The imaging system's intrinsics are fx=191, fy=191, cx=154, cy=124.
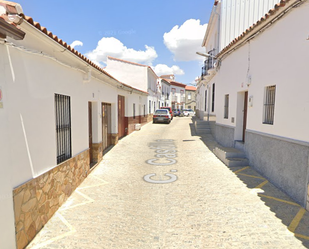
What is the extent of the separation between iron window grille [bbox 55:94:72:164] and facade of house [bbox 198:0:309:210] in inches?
211

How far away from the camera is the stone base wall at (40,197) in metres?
2.89

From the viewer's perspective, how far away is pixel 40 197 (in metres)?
3.44

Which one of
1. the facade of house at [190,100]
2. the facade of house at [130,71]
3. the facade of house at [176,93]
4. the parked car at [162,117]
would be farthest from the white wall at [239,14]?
the facade of house at [190,100]

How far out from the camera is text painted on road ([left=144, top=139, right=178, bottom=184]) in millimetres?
5786

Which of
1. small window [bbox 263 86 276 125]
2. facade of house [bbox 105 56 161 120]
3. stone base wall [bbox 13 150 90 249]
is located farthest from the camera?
facade of house [bbox 105 56 161 120]

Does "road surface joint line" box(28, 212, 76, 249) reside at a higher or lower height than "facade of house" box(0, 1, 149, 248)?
lower

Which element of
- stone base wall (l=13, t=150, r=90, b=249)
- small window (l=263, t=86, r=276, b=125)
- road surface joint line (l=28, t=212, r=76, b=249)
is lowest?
road surface joint line (l=28, t=212, r=76, b=249)

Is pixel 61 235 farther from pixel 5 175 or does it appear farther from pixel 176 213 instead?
pixel 176 213

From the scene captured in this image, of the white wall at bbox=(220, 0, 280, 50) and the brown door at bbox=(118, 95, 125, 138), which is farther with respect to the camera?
the brown door at bbox=(118, 95, 125, 138)

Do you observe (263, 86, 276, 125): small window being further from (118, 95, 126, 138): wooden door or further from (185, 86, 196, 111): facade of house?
(185, 86, 196, 111): facade of house

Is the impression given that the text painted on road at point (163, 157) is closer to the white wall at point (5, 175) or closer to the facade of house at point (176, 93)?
the white wall at point (5, 175)

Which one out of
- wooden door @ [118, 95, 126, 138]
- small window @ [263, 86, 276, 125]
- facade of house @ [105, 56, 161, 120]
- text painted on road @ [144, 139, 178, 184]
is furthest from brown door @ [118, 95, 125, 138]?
facade of house @ [105, 56, 161, 120]

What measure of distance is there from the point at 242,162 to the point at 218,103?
457cm

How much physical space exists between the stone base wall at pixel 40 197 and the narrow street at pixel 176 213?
0.16 metres
